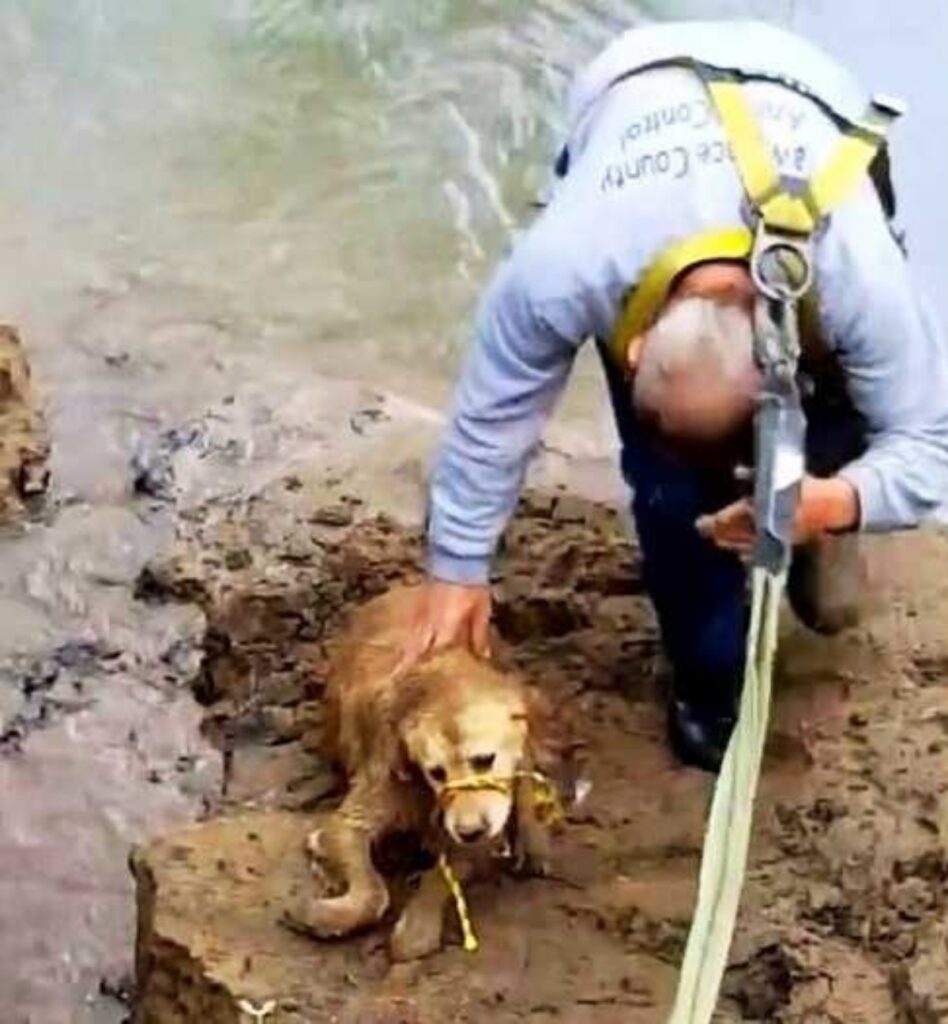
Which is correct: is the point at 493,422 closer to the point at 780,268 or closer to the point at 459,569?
the point at 459,569

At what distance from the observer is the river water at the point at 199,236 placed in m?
3.61

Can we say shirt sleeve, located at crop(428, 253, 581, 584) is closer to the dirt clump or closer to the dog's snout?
the dog's snout

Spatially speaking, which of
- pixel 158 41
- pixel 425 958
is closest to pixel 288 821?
pixel 425 958

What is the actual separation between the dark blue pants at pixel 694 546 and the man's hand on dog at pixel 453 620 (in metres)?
0.19

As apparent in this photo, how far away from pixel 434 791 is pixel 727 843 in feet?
1.40

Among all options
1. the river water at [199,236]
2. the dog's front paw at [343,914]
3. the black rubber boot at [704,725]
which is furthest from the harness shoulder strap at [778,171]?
the river water at [199,236]

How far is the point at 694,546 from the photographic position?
2.99m

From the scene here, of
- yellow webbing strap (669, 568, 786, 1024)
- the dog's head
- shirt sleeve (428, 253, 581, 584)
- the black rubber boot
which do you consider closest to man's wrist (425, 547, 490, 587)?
shirt sleeve (428, 253, 581, 584)

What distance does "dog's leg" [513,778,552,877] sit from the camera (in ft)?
9.18

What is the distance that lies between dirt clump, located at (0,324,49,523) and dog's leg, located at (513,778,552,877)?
4.96 ft

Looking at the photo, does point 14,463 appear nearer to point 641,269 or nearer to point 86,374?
point 86,374

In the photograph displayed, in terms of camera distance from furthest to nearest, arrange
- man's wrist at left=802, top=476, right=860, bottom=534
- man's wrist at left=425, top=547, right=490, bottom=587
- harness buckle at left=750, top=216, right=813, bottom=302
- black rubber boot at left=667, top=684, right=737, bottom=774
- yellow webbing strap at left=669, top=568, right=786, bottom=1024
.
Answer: black rubber boot at left=667, top=684, right=737, bottom=774 < man's wrist at left=425, top=547, right=490, bottom=587 < man's wrist at left=802, top=476, right=860, bottom=534 < harness buckle at left=750, top=216, right=813, bottom=302 < yellow webbing strap at left=669, top=568, right=786, bottom=1024

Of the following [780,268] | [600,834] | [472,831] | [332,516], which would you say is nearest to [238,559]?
[332,516]

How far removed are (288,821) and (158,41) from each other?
364cm
